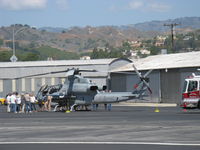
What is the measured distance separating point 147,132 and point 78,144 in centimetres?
460

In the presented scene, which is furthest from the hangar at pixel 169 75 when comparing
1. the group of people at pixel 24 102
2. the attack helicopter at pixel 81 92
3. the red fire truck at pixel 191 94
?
the red fire truck at pixel 191 94

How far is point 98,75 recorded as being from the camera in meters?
80.0

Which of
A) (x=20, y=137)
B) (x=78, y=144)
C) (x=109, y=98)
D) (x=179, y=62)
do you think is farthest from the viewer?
(x=179, y=62)

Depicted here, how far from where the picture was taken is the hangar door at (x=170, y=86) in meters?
62.9

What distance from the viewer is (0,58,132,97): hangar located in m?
80.6

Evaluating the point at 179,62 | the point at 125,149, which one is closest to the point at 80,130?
the point at 125,149

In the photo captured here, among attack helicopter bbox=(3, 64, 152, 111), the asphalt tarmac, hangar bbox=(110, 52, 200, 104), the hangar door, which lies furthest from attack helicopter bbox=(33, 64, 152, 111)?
the hangar door

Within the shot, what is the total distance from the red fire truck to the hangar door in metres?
24.5

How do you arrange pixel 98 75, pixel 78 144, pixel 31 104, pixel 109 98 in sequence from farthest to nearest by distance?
pixel 98 75
pixel 31 104
pixel 109 98
pixel 78 144

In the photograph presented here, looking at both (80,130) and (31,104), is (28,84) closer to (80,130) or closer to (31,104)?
(31,104)

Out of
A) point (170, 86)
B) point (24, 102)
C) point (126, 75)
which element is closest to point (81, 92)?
point (24, 102)

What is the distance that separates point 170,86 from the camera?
210ft

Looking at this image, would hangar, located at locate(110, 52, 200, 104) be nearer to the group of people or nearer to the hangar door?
the hangar door

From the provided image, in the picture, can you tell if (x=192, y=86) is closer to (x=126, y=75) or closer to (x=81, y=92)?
(x=81, y=92)
